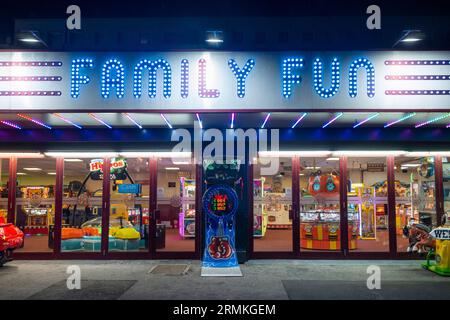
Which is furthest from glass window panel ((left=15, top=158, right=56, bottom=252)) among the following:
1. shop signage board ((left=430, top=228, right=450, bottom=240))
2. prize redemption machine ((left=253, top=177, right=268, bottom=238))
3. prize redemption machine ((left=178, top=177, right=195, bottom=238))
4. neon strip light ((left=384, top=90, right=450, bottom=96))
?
shop signage board ((left=430, top=228, right=450, bottom=240))

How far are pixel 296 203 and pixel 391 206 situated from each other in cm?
233

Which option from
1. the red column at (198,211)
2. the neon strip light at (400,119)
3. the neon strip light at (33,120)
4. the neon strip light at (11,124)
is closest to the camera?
the neon strip light at (33,120)

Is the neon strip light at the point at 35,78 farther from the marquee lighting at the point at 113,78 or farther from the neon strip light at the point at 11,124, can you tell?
the neon strip light at the point at 11,124

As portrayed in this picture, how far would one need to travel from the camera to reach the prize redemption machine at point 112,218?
954 centimetres

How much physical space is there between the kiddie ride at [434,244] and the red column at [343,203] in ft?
4.65

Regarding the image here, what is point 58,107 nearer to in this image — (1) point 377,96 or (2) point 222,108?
(2) point 222,108

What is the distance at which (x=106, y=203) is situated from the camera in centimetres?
959

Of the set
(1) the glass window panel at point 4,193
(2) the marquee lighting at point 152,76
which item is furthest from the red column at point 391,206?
(1) the glass window panel at point 4,193

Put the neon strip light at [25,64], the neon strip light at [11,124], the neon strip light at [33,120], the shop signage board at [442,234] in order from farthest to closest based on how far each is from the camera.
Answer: the neon strip light at [11,124]
the shop signage board at [442,234]
the neon strip light at [33,120]
the neon strip light at [25,64]

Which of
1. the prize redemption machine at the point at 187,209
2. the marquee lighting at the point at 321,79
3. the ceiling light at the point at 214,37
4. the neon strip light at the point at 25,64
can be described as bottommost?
the prize redemption machine at the point at 187,209

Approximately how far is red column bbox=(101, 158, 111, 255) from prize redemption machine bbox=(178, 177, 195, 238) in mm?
1769

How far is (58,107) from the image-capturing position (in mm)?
6090

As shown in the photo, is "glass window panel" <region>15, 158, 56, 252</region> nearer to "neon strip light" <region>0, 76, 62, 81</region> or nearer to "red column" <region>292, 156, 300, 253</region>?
"neon strip light" <region>0, 76, 62, 81</region>
